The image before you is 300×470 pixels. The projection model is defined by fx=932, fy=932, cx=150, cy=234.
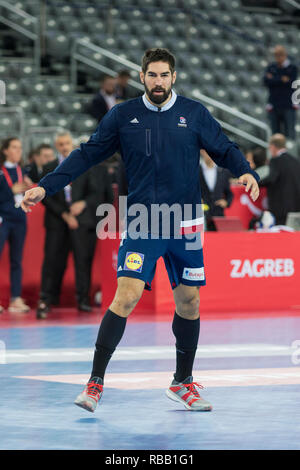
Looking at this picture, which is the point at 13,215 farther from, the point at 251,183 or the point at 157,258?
the point at 251,183

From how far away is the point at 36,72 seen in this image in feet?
58.6

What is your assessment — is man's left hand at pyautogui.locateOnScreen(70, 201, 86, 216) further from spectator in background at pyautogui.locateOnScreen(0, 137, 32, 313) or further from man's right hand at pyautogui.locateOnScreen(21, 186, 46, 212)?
man's right hand at pyautogui.locateOnScreen(21, 186, 46, 212)

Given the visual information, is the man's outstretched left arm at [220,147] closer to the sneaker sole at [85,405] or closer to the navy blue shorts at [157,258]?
the navy blue shorts at [157,258]

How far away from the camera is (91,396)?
5.27 m

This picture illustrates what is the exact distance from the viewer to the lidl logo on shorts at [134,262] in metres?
5.30

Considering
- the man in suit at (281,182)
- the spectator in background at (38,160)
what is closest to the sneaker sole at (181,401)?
the spectator in background at (38,160)

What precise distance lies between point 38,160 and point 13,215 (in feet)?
5.30

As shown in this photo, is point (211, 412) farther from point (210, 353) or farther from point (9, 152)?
point (9, 152)

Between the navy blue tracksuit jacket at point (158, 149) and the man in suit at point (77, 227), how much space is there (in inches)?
221

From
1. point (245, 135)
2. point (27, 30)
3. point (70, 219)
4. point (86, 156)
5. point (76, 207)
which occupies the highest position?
point (27, 30)

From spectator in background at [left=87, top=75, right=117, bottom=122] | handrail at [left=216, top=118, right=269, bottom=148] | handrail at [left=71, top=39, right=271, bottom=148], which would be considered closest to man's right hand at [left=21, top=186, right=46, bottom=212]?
spectator in background at [left=87, top=75, right=117, bottom=122]

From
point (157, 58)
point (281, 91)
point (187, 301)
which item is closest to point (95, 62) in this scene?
point (281, 91)

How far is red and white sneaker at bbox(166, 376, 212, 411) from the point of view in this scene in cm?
550

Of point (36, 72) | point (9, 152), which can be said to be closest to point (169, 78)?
point (9, 152)
